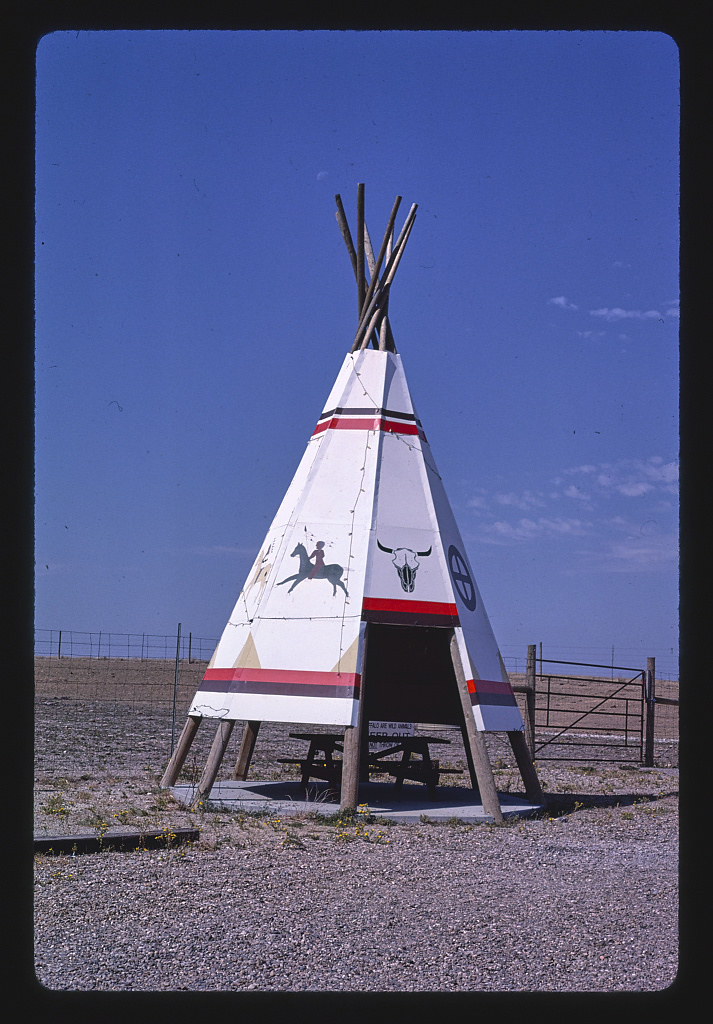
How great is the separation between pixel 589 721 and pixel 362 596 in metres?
25.2

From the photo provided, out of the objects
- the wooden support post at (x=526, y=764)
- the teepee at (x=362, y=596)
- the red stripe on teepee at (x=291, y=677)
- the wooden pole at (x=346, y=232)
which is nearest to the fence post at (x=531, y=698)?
the teepee at (x=362, y=596)

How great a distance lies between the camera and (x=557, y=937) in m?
6.21

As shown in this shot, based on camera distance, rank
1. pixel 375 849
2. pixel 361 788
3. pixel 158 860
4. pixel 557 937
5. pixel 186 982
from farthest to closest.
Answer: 1. pixel 361 788
2. pixel 375 849
3. pixel 158 860
4. pixel 557 937
5. pixel 186 982

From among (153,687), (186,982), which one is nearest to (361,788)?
(186,982)

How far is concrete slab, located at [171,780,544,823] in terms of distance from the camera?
11.1 meters

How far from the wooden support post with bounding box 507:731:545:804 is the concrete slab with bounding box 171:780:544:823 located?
0.42ft

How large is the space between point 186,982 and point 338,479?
824 cm

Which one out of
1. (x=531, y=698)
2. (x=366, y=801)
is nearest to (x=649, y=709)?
(x=531, y=698)

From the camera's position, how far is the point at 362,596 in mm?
11750

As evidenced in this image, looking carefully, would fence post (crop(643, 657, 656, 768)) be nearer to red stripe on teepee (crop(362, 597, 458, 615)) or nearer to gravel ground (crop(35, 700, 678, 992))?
gravel ground (crop(35, 700, 678, 992))

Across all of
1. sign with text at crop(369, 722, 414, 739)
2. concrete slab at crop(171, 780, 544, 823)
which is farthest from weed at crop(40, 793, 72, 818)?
sign with text at crop(369, 722, 414, 739)

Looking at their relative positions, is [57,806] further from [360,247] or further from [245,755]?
[360,247]

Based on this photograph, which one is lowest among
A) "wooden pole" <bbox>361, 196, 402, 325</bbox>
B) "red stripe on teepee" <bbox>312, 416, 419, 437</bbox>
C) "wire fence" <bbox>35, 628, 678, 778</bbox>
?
"wire fence" <bbox>35, 628, 678, 778</bbox>
